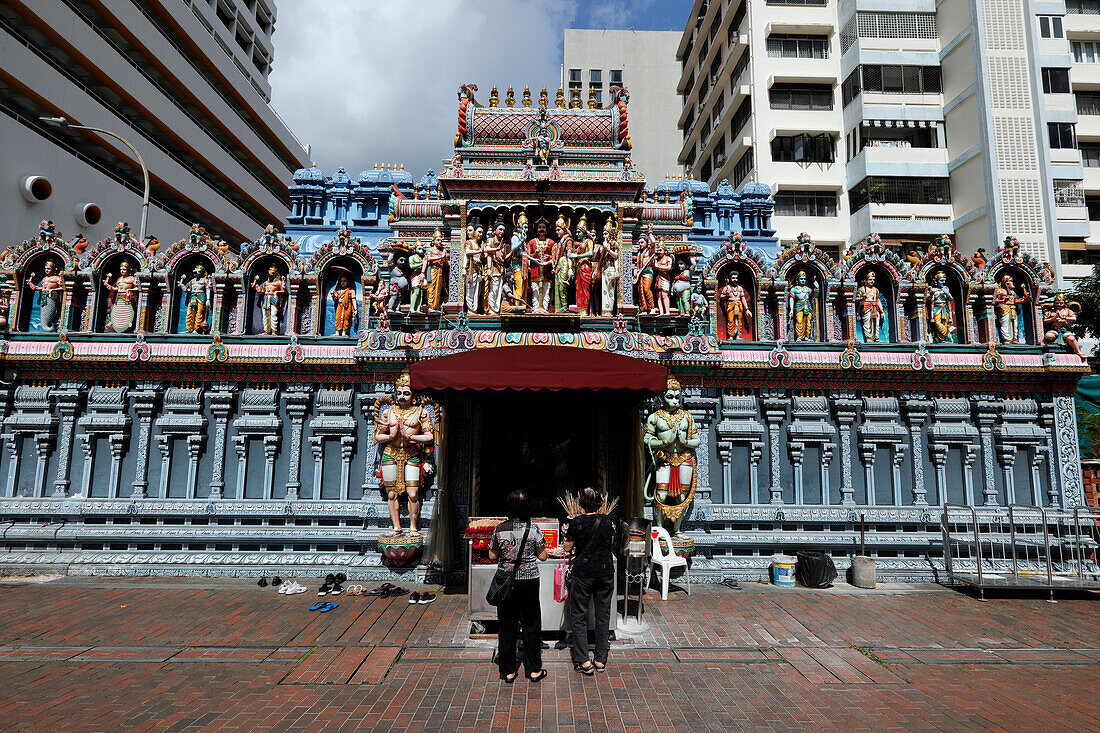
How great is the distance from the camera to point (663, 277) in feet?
40.9

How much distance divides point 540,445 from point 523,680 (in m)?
5.73

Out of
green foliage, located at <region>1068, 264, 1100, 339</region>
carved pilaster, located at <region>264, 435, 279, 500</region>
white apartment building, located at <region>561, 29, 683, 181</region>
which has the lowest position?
carved pilaster, located at <region>264, 435, 279, 500</region>

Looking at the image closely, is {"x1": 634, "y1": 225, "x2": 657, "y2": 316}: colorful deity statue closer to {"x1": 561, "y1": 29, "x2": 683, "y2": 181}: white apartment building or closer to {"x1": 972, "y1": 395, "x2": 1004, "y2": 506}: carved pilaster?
{"x1": 972, "y1": 395, "x2": 1004, "y2": 506}: carved pilaster

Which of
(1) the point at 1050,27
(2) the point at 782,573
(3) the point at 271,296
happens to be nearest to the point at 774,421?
(2) the point at 782,573

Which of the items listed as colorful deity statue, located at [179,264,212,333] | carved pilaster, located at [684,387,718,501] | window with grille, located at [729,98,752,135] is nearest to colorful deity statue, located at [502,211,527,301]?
carved pilaster, located at [684,387,718,501]

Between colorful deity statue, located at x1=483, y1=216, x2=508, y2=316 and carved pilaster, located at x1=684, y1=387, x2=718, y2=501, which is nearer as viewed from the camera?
carved pilaster, located at x1=684, y1=387, x2=718, y2=501

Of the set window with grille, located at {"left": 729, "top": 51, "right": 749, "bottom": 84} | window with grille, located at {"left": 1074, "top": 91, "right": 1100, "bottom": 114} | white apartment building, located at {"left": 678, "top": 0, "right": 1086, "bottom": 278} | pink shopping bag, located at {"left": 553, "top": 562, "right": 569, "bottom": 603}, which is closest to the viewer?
pink shopping bag, located at {"left": 553, "top": 562, "right": 569, "bottom": 603}

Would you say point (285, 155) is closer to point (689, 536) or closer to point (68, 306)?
point (68, 306)

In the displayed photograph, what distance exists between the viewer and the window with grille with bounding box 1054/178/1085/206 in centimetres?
2992

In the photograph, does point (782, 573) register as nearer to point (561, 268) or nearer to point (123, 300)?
point (561, 268)

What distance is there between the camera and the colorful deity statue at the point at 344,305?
504 inches

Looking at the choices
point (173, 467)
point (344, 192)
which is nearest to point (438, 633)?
point (173, 467)

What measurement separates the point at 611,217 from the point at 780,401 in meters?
5.36

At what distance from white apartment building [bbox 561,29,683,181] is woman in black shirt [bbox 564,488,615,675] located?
54.7 m
